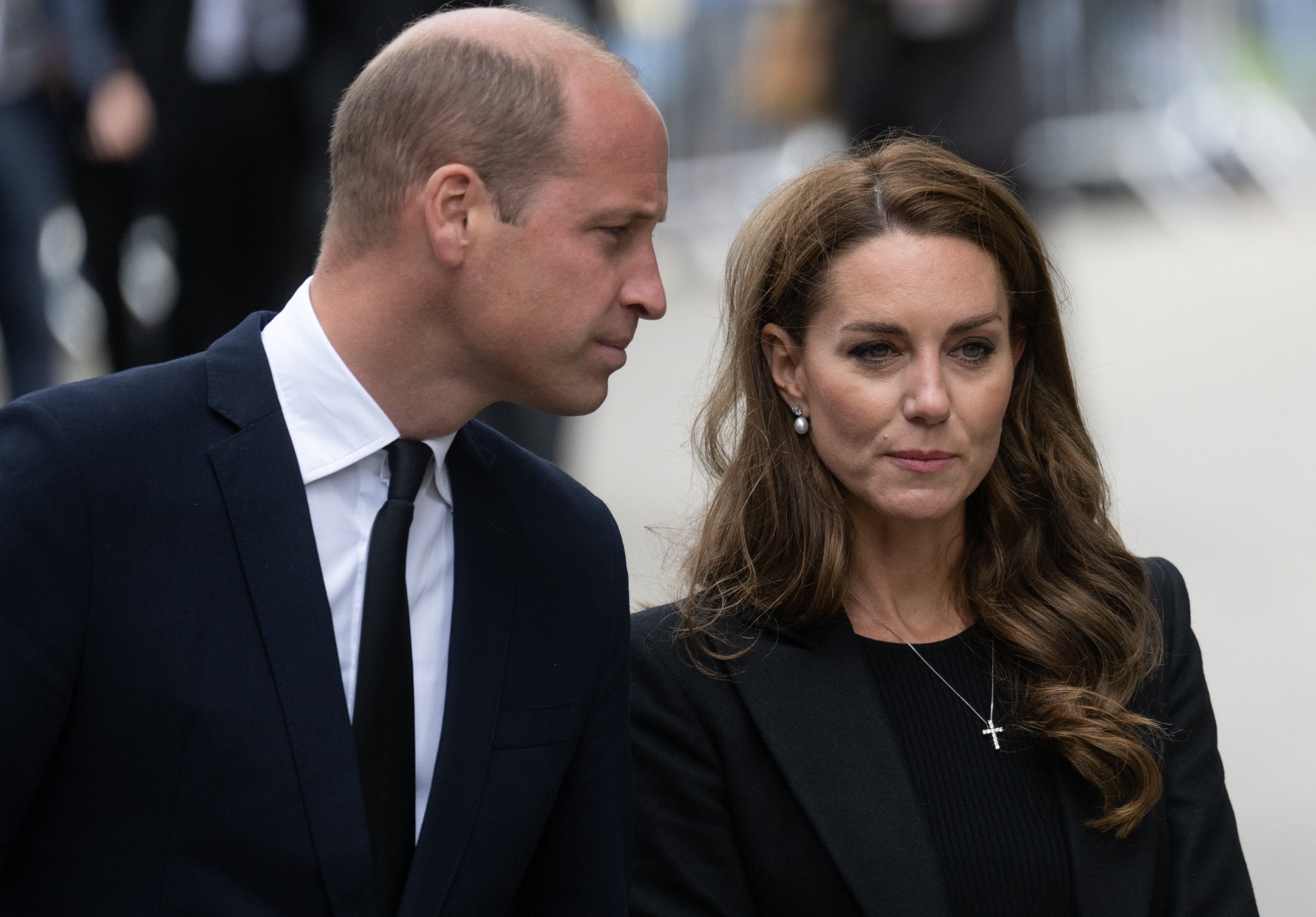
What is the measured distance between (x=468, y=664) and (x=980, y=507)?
112cm

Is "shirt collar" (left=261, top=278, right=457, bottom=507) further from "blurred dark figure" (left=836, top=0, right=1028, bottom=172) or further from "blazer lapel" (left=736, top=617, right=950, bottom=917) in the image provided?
"blurred dark figure" (left=836, top=0, right=1028, bottom=172)

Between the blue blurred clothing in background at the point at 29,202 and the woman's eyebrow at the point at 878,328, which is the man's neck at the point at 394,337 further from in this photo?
the blue blurred clothing in background at the point at 29,202

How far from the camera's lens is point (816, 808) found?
2.34 meters

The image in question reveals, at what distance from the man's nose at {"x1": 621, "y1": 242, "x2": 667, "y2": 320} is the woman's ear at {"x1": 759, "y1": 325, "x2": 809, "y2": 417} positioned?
2.11 ft

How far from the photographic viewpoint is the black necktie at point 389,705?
5.87 ft

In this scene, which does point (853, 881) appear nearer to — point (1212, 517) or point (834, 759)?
point (834, 759)

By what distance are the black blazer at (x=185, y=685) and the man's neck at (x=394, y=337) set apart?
11 centimetres

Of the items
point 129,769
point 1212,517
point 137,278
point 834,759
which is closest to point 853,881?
point 834,759

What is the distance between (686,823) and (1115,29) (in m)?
5.44

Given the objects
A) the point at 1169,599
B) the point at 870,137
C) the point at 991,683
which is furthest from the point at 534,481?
the point at 870,137

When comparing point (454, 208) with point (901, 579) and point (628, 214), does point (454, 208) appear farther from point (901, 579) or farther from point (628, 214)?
point (901, 579)

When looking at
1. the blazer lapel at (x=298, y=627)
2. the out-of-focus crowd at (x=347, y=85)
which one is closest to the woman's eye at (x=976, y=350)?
the blazer lapel at (x=298, y=627)

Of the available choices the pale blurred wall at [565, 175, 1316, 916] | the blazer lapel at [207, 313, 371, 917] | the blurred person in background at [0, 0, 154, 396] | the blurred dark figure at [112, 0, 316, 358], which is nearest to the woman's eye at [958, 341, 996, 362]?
the blazer lapel at [207, 313, 371, 917]

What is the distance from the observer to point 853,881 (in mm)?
2273
